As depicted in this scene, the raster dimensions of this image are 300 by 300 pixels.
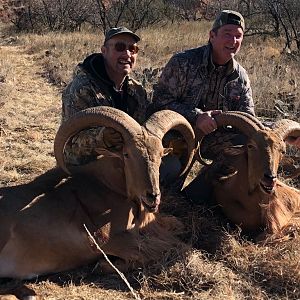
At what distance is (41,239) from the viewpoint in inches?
181

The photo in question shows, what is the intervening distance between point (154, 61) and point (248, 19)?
10848 millimetres

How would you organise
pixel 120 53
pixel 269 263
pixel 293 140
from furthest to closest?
pixel 120 53, pixel 293 140, pixel 269 263

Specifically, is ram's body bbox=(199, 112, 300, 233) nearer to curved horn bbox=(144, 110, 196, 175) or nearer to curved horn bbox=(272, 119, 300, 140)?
curved horn bbox=(272, 119, 300, 140)

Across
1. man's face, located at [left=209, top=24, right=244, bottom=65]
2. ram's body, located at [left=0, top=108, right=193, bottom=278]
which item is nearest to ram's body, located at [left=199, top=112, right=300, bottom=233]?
ram's body, located at [left=0, top=108, right=193, bottom=278]

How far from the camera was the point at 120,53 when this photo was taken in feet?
18.9

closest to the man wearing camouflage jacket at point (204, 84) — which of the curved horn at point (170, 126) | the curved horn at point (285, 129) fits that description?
the curved horn at point (170, 126)

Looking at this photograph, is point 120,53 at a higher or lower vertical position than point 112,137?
higher

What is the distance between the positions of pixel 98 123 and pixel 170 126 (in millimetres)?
698

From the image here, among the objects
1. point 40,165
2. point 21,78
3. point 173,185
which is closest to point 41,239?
point 173,185

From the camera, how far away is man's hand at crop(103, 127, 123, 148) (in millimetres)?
4953

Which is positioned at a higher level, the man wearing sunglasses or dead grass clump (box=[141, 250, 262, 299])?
the man wearing sunglasses

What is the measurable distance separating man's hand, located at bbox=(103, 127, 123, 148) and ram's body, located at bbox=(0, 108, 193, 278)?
130mm

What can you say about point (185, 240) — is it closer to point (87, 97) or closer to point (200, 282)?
point (200, 282)

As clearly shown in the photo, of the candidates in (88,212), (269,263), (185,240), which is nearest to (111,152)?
(88,212)
